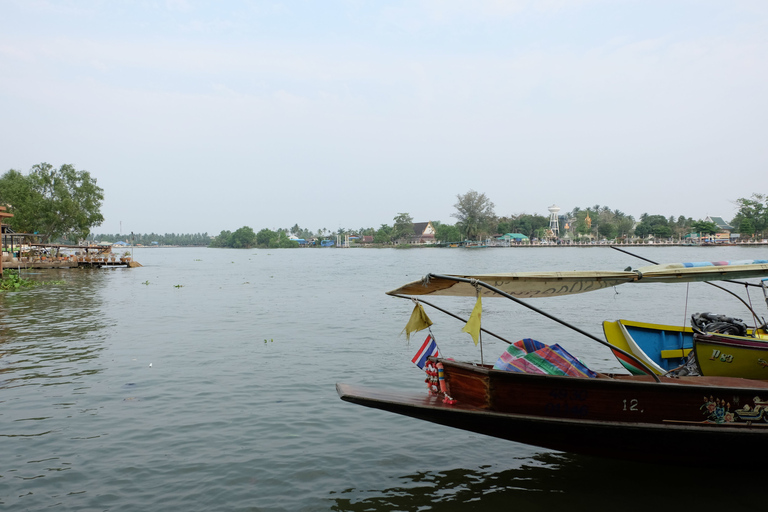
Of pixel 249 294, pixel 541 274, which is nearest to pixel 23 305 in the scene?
pixel 249 294

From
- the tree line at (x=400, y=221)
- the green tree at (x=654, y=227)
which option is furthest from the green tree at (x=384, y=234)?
the green tree at (x=654, y=227)

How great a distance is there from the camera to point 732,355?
7035 mm

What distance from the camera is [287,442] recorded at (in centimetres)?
745

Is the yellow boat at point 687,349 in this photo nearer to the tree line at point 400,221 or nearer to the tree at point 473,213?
the tree line at point 400,221

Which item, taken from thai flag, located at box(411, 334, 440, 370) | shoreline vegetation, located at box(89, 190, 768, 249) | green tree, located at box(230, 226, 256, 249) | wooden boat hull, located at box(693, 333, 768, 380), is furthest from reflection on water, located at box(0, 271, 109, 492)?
green tree, located at box(230, 226, 256, 249)

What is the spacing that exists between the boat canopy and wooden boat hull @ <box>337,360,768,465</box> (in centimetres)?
107

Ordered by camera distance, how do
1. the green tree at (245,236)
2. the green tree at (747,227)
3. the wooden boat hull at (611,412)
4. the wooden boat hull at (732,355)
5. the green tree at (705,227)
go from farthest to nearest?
the green tree at (245,236) < the green tree at (705,227) < the green tree at (747,227) < the wooden boat hull at (732,355) < the wooden boat hull at (611,412)

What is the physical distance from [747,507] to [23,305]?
2422 cm

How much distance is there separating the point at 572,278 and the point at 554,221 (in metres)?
163

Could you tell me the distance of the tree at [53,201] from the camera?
175 feet

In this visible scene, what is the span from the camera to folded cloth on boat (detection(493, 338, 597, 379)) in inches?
235

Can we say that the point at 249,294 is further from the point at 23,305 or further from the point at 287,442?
the point at 287,442

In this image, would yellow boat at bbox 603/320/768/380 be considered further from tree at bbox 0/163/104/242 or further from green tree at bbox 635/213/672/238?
green tree at bbox 635/213/672/238

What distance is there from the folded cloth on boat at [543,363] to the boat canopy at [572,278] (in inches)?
28.0
